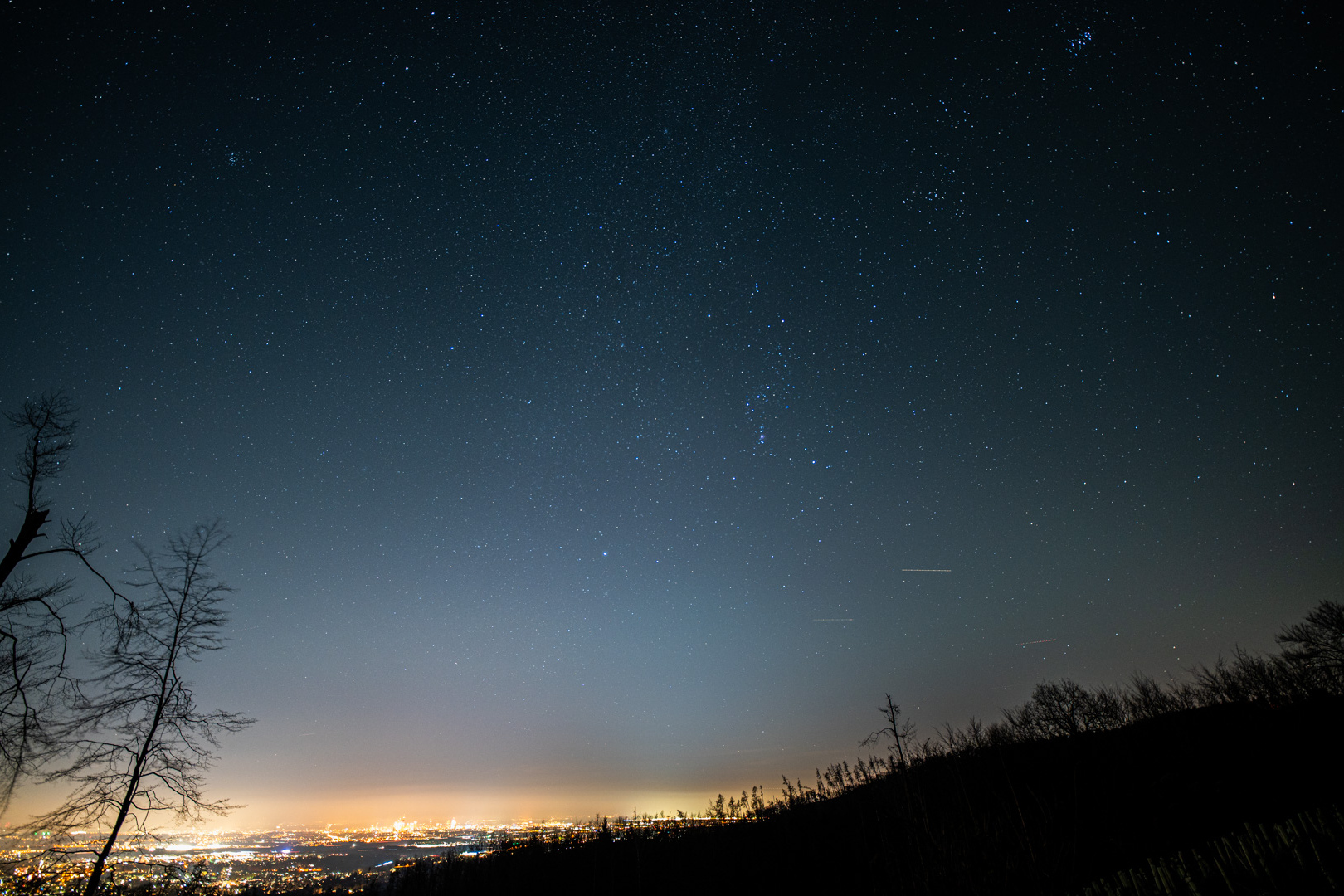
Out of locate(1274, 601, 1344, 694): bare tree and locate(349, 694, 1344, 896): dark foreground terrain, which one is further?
locate(1274, 601, 1344, 694): bare tree

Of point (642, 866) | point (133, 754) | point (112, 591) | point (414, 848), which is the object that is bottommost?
point (414, 848)

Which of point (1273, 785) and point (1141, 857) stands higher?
point (1273, 785)

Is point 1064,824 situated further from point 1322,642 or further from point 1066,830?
point 1322,642

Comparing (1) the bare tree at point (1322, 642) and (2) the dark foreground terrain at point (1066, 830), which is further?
(1) the bare tree at point (1322, 642)

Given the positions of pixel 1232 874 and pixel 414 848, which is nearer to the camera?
pixel 1232 874

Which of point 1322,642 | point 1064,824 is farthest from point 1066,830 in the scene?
point 1322,642

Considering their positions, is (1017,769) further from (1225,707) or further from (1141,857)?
(1141,857)

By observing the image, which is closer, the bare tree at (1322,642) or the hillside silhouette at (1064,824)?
the hillside silhouette at (1064,824)

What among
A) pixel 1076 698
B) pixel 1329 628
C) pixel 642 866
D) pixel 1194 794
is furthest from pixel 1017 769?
pixel 1076 698

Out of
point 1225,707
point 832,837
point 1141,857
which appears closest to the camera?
point 1141,857

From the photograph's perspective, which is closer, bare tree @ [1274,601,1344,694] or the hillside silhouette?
the hillside silhouette

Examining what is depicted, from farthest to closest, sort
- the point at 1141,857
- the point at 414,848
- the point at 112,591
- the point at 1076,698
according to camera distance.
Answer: the point at 414,848 < the point at 1076,698 < the point at 112,591 < the point at 1141,857
